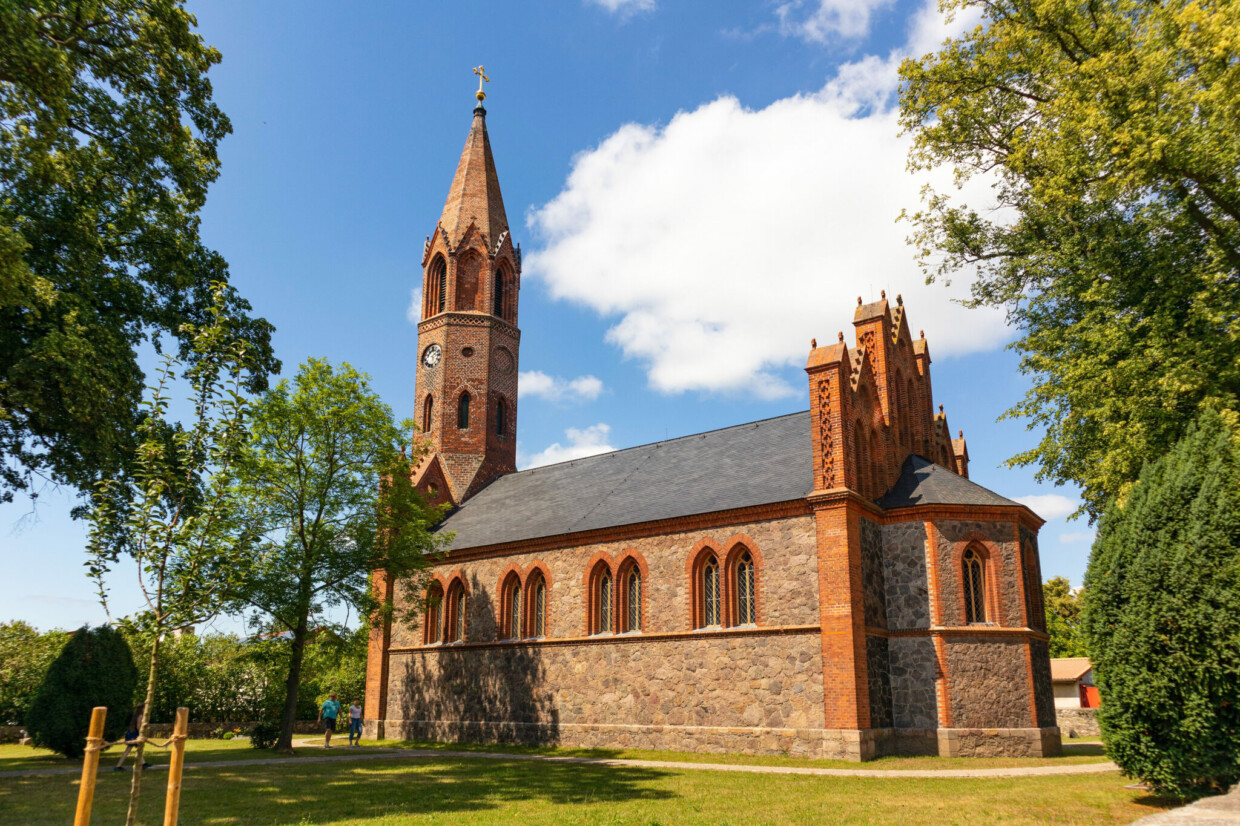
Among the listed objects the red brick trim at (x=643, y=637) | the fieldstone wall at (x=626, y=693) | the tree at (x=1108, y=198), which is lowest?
the fieldstone wall at (x=626, y=693)

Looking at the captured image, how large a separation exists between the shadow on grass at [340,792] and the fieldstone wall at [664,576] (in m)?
5.99

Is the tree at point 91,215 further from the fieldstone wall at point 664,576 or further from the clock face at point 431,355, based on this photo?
the clock face at point 431,355

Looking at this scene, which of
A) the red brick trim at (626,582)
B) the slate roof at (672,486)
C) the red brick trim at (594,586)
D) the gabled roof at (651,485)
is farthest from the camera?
the red brick trim at (594,586)

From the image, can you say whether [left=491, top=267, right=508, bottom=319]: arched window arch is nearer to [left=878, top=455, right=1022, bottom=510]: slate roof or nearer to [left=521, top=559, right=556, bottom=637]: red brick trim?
[left=521, top=559, right=556, bottom=637]: red brick trim

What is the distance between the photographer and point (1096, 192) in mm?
18031

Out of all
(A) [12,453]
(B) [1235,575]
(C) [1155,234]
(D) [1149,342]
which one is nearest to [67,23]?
(A) [12,453]

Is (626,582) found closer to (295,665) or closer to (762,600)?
(762,600)

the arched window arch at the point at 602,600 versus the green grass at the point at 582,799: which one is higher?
the arched window arch at the point at 602,600

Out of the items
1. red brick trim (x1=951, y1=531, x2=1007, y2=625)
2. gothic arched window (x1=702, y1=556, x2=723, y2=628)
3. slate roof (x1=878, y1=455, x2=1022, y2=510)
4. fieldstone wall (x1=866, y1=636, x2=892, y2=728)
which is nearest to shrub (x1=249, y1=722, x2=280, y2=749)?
gothic arched window (x1=702, y1=556, x2=723, y2=628)

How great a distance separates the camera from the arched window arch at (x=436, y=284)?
126 feet

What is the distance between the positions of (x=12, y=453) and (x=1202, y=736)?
22.6m

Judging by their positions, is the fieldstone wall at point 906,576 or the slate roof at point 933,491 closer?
the fieldstone wall at point 906,576

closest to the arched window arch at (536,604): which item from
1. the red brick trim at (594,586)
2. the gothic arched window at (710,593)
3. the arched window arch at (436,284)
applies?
the red brick trim at (594,586)

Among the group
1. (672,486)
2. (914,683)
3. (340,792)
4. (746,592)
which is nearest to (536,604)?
(672,486)
